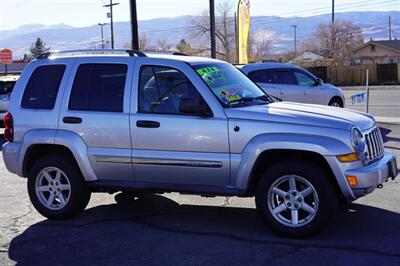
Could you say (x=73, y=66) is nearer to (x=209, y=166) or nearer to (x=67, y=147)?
(x=67, y=147)

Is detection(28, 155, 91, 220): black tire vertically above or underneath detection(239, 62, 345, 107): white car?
underneath

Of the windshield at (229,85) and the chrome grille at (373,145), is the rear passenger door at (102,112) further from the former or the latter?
the chrome grille at (373,145)

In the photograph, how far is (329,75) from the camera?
5516 centimetres

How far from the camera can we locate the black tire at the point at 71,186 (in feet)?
22.1

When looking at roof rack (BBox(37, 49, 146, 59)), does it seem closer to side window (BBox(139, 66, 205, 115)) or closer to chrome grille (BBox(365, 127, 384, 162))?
side window (BBox(139, 66, 205, 115))

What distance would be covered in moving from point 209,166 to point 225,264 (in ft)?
3.92

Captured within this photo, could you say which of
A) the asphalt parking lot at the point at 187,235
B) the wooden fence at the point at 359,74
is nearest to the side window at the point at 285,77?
the asphalt parking lot at the point at 187,235

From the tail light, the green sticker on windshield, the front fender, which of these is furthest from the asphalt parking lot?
the green sticker on windshield

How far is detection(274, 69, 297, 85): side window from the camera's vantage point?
15.3m

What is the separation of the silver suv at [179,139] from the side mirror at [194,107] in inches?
0.4

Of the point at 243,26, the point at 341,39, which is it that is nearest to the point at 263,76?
the point at 243,26

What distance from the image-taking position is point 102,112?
21.4 ft

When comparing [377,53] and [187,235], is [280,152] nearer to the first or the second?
[187,235]

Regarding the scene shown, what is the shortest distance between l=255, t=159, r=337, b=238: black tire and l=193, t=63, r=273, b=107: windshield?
896mm
